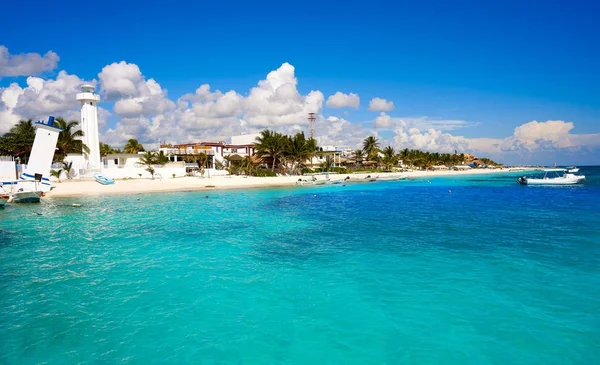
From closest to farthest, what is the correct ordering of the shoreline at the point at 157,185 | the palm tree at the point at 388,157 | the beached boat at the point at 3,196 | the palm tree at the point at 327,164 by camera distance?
the beached boat at the point at 3,196, the shoreline at the point at 157,185, the palm tree at the point at 327,164, the palm tree at the point at 388,157

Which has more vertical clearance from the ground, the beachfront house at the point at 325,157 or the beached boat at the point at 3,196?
the beachfront house at the point at 325,157

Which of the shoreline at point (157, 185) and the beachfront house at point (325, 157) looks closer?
the shoreline at point (157, 185)

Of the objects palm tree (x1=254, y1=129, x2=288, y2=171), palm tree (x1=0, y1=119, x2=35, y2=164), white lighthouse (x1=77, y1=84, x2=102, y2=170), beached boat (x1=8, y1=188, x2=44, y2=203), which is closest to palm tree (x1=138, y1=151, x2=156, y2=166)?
Answer: white lighthouse (x1=77, y1=84, x2=102, y2=170)

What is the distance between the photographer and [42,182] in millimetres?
33812

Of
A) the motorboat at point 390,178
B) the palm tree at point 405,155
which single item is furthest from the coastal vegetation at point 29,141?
the palm tree at point 405,155

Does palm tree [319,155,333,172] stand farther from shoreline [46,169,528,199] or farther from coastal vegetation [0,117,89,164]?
coastal vegetation [0,117,89,164]

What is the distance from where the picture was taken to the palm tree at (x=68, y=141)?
46.4m

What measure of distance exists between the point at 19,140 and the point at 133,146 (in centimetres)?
2741

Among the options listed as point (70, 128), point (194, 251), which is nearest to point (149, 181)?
point (70, 128)

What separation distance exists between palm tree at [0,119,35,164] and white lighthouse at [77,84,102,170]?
606 centimetres

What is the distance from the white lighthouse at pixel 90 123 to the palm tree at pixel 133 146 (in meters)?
22.2

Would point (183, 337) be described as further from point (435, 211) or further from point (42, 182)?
point (42, 182)

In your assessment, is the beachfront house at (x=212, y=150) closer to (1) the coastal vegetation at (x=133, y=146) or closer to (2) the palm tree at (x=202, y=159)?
(2) the palm tree at (x=202, y=159)

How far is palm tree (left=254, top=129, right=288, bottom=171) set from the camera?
63.2 m
